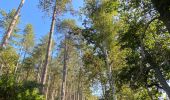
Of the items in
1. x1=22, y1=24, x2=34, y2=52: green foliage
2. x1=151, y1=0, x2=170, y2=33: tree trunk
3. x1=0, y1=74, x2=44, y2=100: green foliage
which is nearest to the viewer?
x1=151, y1=0, x2=170, y2=33: tree trunk

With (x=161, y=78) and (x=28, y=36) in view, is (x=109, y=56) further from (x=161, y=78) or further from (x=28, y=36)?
(x=28, y=36)

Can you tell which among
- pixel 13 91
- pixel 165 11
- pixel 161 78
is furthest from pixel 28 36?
pixel 165 11

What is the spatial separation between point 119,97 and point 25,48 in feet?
78.4

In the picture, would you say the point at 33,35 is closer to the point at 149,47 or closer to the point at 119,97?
the point at 119,97

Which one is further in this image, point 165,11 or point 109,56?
point 109,56

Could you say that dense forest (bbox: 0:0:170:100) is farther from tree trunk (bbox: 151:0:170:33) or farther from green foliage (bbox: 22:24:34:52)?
green foliage (bbox: 22:24:34:52)

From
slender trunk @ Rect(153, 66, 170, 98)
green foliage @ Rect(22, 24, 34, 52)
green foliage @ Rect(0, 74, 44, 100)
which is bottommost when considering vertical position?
green foliage @ Rect(0, 74, 44, 100)

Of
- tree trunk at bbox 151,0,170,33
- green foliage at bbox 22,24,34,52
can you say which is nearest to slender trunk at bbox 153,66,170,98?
tree trunk at bbox 151,0,170,33

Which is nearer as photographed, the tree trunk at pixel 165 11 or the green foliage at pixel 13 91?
the tree trunk at pixel 165 11

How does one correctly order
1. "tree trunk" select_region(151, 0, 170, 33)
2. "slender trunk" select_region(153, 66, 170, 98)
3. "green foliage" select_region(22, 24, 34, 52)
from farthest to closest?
1. "green foliage" select_region(22, 24, 34, 52)
2. "slender trunk" select_region(153, 66, 170, 98)
3. "tree trunk" select_region(151, 0, 170, 33)

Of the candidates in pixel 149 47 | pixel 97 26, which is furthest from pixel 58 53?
pixel 149 47

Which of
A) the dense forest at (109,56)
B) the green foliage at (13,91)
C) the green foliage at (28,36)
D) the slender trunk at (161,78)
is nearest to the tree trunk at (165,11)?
the dense forest at (109,56)

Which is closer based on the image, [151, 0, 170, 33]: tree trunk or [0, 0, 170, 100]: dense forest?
[151, 0, 170, 33]: tree trunk

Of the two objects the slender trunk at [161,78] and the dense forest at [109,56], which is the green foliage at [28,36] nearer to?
the dense forest at [109,56]
